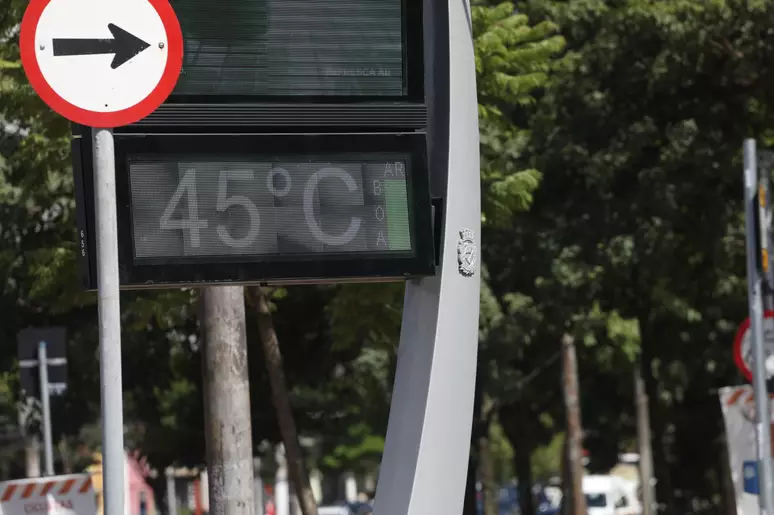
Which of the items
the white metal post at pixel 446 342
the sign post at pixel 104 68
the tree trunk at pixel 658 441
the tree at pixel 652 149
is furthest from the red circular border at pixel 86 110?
the tree trunk at pixel 658 441

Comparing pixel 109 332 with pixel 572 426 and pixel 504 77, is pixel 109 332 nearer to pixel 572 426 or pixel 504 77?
pixel 504 77

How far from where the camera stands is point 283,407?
17344 millimetres

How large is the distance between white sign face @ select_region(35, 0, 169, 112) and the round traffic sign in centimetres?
973

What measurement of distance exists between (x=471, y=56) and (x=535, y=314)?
1587 cm

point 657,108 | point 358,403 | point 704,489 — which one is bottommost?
point 704,489

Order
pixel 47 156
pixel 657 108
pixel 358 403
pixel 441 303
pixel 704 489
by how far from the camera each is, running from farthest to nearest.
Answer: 1. pixel 704 489
2. pixel 358 403
3. pixel 657 108
4. pixel 47 156
5. pixel 441 303

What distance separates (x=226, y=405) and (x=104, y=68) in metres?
6.26

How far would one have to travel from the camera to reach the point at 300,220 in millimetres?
6469

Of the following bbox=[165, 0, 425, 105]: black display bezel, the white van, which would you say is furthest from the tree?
the white van

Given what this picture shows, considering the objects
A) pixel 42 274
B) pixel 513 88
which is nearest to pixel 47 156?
pixel 42 274

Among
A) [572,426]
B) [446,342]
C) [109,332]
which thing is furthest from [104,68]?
[572,426]

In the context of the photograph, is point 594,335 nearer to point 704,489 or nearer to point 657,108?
point 657,108

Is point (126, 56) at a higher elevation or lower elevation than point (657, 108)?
lower

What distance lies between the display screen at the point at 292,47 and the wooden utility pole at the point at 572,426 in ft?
67.7
